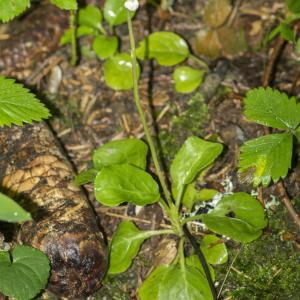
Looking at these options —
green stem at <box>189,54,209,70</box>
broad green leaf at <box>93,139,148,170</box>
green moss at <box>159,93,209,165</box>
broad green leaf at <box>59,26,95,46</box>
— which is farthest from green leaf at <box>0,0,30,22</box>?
green stem at <box>189,54,209,70</box>

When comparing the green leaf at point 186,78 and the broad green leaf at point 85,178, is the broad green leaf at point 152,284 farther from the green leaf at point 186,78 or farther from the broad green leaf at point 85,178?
the green leaf at point 186,78

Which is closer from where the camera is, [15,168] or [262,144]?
[262,144]

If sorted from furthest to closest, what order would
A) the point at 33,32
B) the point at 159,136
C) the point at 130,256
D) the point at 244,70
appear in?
the point at 33,32 < the point at 244,70 < the point at 159,136 < the point at 130,256

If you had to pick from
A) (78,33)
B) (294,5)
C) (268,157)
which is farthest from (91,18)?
(268,157)

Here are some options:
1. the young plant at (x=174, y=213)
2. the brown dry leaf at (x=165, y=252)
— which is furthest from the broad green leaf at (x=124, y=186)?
the brown dry leaf at (x=165, y=252)

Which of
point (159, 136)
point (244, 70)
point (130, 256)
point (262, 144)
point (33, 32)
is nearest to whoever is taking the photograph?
point (262, 144)

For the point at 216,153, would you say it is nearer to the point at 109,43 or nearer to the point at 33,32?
the point at 109,43

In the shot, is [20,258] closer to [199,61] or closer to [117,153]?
[117,153]

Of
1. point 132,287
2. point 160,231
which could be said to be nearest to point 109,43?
point 160,231
